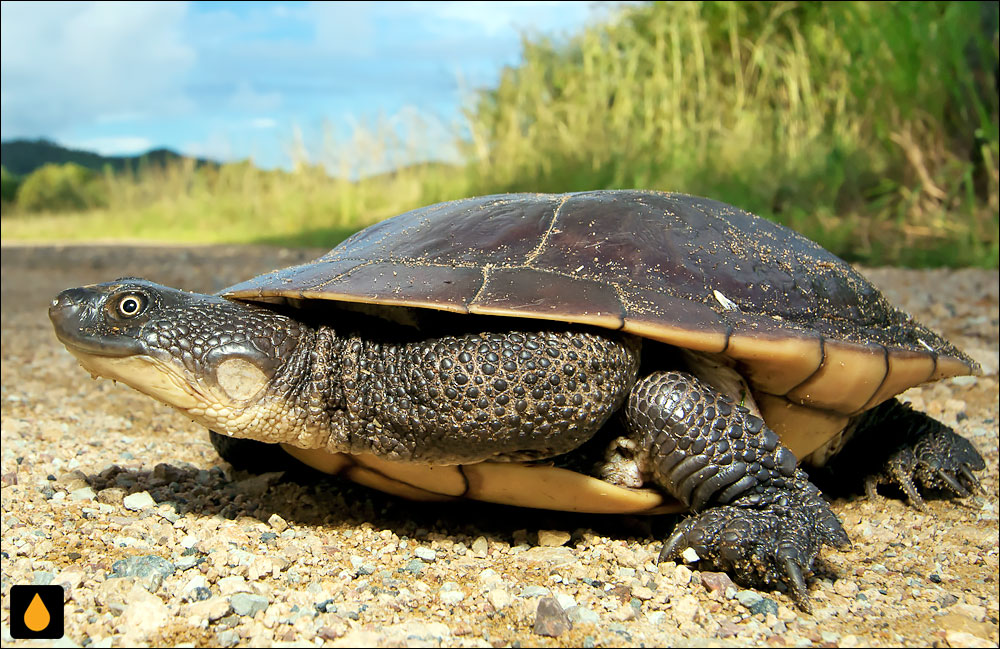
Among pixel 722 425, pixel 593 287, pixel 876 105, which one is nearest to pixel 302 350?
pixel 593 287

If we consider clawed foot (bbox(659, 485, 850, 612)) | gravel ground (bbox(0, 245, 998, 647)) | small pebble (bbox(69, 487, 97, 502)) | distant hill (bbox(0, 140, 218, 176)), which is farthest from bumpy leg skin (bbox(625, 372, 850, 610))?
distant hill (bbox(0, 140, 218, 176))

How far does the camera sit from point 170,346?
211 cm

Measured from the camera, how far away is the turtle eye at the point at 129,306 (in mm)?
2121

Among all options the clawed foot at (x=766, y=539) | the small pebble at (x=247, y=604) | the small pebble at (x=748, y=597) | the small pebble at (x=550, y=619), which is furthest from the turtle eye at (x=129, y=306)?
the small pebble at (x=748, y=597)

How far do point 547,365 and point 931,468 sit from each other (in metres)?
1.70

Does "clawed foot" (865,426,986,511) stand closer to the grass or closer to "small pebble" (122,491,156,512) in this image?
"small pebble" (122,491,156,512)

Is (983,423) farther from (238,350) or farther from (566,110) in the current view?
(566,110)

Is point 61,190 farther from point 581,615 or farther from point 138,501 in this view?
point 581,615

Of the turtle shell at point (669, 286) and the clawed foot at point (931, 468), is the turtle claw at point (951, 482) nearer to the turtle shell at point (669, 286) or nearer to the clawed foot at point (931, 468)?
the clawed foot at point (931, 468)

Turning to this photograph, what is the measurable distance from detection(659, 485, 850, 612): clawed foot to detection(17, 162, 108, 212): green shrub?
43.5 feet

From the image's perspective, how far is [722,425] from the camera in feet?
6.86

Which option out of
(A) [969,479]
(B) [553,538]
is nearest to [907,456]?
(A) [969,479]

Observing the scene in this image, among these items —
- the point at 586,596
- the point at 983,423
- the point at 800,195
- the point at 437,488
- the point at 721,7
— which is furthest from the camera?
the point at 721,7

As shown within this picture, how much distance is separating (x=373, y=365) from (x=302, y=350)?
24 cm
